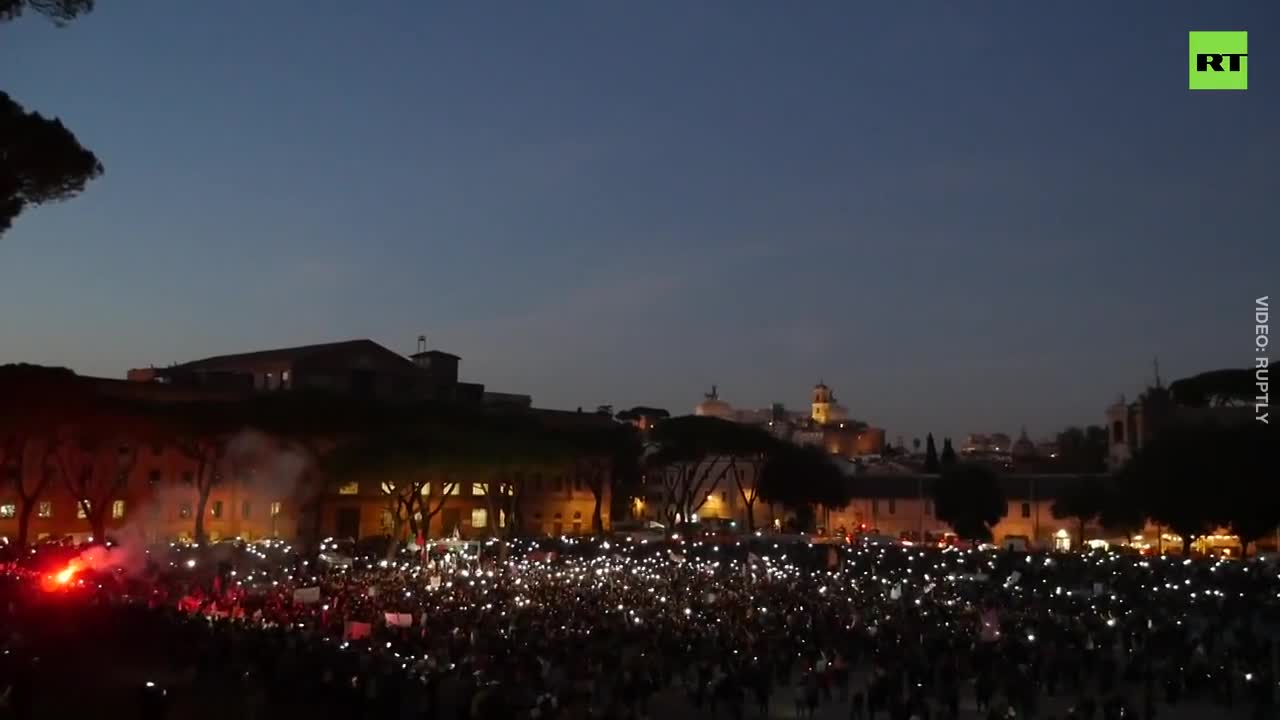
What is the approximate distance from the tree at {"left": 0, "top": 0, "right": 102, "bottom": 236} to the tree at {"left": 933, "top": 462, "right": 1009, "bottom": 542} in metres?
40.6

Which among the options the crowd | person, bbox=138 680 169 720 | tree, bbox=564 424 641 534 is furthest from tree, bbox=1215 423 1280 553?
person, bbox=138 680 169 720

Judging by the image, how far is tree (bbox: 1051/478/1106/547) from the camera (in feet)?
140

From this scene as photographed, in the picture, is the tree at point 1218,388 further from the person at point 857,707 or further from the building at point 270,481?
the person at point 857,707

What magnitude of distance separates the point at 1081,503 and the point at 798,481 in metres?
12.9

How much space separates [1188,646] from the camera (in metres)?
17.1

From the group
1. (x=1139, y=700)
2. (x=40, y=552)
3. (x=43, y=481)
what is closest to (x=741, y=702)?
(x=1139, y=700)

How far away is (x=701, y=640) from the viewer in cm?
1702

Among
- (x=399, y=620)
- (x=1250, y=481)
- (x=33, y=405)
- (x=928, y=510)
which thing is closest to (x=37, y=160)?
(x=399, y=620)

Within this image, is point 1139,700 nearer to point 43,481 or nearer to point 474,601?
point 474,601

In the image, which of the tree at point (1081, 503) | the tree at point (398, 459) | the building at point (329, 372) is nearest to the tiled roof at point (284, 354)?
the building at point (329, 372)

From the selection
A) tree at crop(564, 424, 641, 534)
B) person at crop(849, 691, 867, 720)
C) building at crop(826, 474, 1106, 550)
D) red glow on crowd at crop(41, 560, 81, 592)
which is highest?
tree at crop(564, 424, 641, 534)

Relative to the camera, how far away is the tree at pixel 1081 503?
42.8 m

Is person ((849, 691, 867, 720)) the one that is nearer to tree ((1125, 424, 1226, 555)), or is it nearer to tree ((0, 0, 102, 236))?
tree ((0, 0, 102, 236))

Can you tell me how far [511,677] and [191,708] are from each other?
11.8 ft
